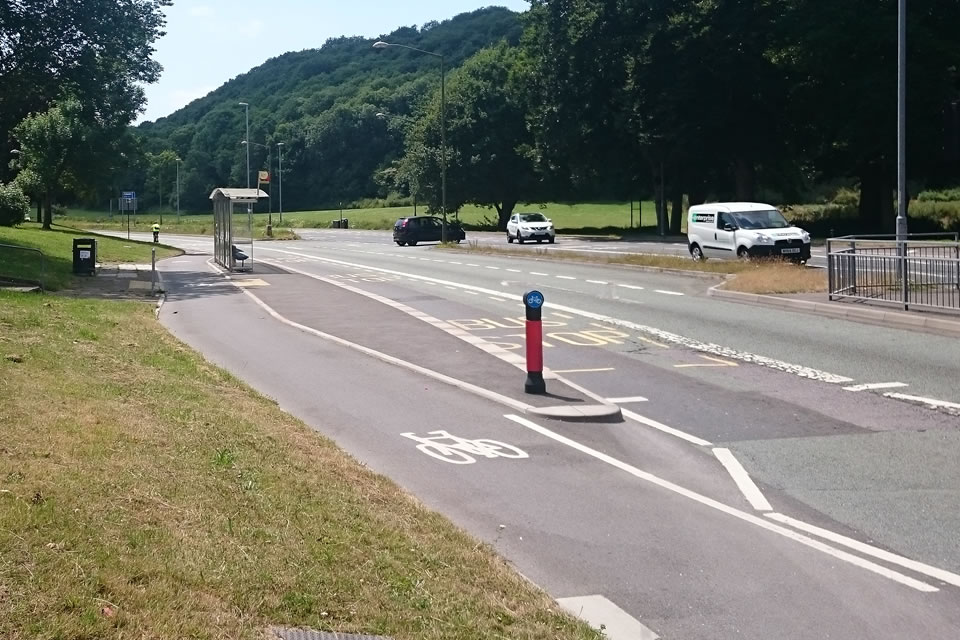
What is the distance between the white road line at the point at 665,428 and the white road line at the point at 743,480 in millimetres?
299

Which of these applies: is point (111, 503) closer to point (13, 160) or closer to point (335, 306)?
point (335, 306)

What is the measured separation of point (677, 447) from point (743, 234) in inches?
919

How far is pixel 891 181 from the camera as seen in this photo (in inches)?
1989

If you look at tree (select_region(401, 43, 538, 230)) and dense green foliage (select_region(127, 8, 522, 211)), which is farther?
dense green foliage (select_region(127, 8, 522, 211))

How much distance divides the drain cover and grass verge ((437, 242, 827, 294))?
19.2 metres

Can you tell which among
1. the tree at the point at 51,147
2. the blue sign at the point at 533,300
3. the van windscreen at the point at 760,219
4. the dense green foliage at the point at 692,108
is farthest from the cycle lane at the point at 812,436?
the tree at the point at 51,147

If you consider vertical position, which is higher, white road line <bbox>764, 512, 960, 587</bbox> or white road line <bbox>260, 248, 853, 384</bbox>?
white road line <bbox>260, 248, 853, 384</bbox>

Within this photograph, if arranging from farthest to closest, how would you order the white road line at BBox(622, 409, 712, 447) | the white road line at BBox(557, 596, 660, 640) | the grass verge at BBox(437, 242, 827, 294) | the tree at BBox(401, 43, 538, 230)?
1. the tree at BBox(401, 43, 538, 230)
2. the grass verge at BBox(437, 242, 827, 294)
3. the white road line at BBox(622, 409, 712, 447)
4. the white road line at BBox(557, 596, 660, 640)

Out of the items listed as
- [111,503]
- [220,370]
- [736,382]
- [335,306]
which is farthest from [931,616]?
[335,306]

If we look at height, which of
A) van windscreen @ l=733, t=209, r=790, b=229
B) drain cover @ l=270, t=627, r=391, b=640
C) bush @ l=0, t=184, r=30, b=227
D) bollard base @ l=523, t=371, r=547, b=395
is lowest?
drain cover @ l=270, t=627, r=391, b=640

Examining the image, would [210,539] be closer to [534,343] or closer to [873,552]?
[873,552]

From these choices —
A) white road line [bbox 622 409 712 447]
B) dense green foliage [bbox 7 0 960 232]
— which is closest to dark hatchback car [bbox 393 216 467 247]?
dense green foliage [bbox 7 0 960 232]

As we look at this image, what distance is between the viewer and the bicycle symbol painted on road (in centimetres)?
938

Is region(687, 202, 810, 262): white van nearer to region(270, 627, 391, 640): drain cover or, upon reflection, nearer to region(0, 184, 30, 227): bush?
region(270, 627, 391, 640): drain cover
